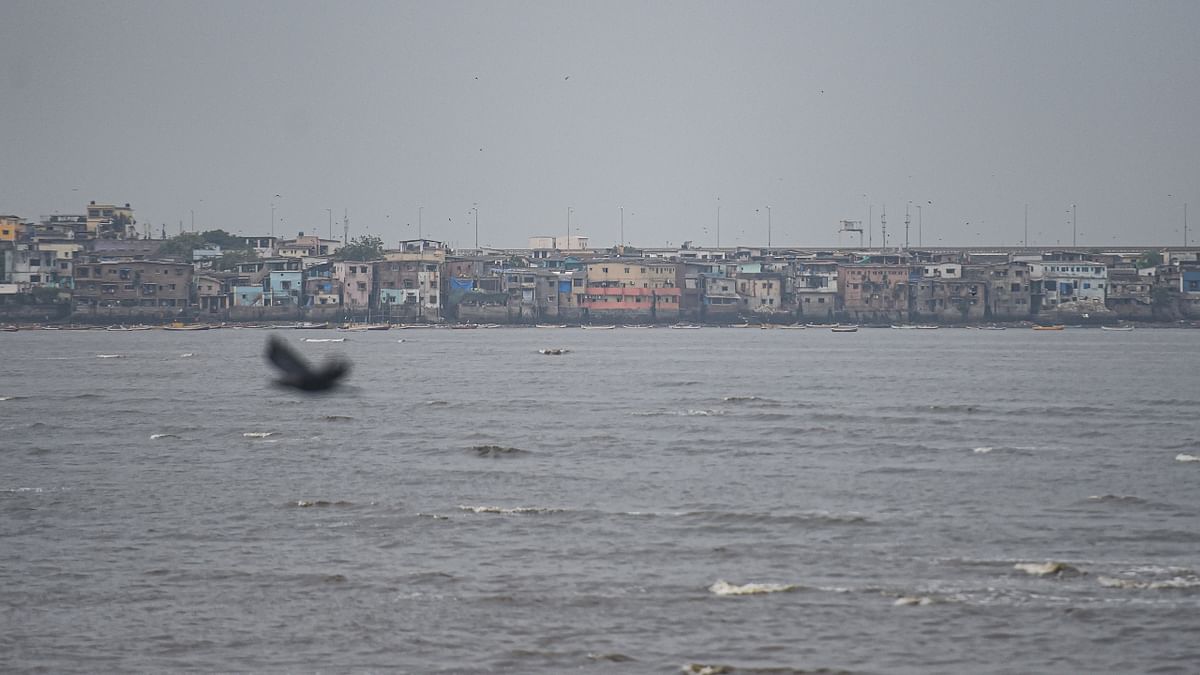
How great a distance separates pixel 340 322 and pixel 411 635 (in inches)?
4593

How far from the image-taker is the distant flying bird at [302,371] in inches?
603

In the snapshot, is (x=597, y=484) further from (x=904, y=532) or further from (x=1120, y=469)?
(x=1120, y=469)

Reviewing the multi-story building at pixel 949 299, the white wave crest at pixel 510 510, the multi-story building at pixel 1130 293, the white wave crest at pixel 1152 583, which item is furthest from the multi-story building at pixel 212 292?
the white wave crest at pixel 1152 583

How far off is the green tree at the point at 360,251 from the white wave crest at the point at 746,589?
124 meters

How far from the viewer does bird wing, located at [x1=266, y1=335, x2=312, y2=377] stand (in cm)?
1559

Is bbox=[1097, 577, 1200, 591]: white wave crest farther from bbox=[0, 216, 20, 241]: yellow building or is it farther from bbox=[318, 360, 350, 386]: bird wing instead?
bbox=[0, 216, 20, 241]: yellow building

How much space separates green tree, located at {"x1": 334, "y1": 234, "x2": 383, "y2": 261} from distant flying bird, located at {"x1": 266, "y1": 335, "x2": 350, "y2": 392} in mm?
126184

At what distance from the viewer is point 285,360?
16.0 m

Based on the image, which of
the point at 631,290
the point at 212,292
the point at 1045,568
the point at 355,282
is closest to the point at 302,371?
the point at 1045,568

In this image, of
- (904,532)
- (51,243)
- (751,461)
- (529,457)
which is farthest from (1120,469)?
(51,243)

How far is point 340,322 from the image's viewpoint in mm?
131750

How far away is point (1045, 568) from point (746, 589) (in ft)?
14.2

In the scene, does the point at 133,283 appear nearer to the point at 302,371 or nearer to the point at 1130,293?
the point at 1130,293

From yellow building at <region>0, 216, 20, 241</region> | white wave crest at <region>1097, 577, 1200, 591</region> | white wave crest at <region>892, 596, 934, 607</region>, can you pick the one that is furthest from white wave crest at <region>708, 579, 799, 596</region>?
yellow building at <region>0, 216, 20, 241</region>
